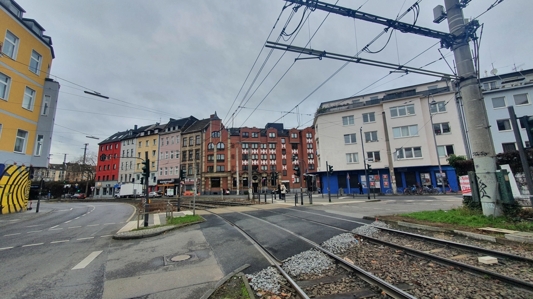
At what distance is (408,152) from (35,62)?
1728 inches

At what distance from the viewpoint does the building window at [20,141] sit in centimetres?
1870

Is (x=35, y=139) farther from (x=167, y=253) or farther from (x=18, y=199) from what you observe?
(x=167, y=253)

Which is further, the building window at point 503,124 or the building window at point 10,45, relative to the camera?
the building window at point 503,124

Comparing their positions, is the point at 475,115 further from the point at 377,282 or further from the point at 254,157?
the point at 254,157

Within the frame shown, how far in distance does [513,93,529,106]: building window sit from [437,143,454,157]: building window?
9937mm

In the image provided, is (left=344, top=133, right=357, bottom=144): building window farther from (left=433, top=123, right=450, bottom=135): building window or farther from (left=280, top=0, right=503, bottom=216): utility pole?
(left=280, top=0, right=503, bottom=216): utility pole

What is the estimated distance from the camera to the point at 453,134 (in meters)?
32.3

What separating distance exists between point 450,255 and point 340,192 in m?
29.7

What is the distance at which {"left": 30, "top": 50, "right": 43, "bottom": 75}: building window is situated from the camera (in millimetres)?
19766

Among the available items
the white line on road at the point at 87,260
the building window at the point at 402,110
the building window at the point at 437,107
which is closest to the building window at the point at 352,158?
the building window at the point at 402,110

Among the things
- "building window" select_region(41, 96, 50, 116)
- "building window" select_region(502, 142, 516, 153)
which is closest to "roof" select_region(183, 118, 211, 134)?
"building window" select_region(41, 96, 50, 116)

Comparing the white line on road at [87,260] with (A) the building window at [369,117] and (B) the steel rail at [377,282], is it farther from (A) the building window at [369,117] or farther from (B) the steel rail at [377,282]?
(A) the building window at [369,117]

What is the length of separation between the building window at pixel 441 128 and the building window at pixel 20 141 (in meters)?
46.2

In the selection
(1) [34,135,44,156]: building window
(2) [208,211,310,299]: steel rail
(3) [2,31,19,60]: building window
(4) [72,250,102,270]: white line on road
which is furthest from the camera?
(1) [34,135,44,156]: building window
